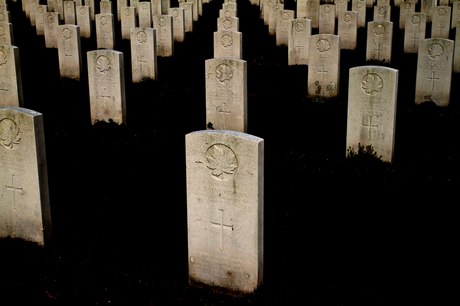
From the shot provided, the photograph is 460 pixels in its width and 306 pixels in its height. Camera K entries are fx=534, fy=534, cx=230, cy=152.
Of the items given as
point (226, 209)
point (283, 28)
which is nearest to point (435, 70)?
point (283, 28)

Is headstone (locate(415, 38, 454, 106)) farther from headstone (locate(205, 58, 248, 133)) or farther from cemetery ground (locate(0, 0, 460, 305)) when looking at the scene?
headstone (locate(205, 58, 248, 133))

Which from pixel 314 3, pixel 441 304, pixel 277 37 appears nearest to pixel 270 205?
pixel 441 304

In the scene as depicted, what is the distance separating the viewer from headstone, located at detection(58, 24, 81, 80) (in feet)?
39.7

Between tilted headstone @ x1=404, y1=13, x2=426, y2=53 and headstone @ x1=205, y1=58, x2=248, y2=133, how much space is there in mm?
8055

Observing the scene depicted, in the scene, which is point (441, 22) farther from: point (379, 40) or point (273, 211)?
point (273, 211)

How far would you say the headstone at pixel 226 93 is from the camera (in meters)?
8.20

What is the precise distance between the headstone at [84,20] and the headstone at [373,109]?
1195 cm

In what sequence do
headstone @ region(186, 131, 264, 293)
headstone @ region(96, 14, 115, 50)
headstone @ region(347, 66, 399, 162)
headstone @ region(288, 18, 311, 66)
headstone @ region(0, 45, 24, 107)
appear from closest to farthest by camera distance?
headstone @ region(186, 131, 264, 293), headstone @ region(347, 66, 399, 162), headstone @ region(0, 45, 24, 107), headstone @ region(288, 18, 311, 66), headstone @ region(96, 14, 115, 50)

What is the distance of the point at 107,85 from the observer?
9.13 metres

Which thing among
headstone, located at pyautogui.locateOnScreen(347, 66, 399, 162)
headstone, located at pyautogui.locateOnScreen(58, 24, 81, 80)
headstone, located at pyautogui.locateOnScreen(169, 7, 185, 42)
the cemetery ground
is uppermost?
headstone, located at pyautogui.locateOnScreen(169, 7, 185, 42)

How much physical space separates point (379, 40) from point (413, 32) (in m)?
1.82

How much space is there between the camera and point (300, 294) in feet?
14.9

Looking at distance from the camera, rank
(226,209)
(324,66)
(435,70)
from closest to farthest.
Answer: (226,209)
(435,70)
(324,66)

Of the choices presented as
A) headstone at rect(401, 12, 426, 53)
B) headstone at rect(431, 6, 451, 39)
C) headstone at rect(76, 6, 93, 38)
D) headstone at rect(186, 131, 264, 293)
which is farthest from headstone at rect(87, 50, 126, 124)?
headstone at rect(431, 6, 451, 39)
